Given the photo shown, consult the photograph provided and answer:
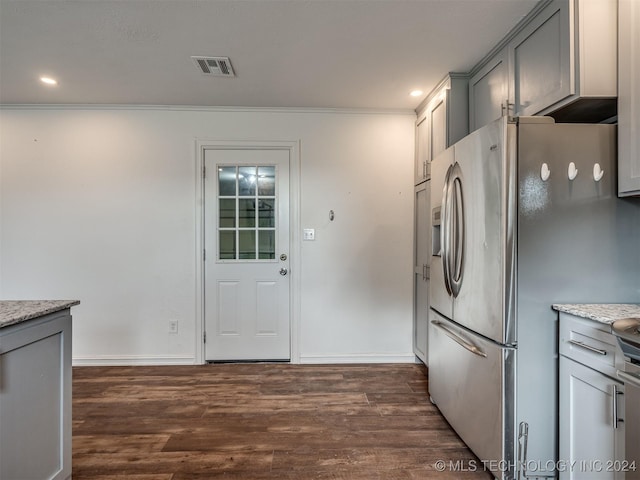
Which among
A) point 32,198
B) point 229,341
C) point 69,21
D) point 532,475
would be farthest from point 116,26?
point 532,475

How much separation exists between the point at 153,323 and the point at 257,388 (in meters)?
1.21

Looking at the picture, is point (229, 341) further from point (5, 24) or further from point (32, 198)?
point (5, 24)

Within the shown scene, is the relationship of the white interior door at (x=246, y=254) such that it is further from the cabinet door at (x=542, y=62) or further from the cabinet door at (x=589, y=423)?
the cabinet door at (x=589, y=423)

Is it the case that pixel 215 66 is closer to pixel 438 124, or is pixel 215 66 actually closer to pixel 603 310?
pixel 438 124

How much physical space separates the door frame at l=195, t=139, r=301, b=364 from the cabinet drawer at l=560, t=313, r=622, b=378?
208 cm

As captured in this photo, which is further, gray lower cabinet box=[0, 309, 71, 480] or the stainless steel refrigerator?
the stainless steel refrigerator

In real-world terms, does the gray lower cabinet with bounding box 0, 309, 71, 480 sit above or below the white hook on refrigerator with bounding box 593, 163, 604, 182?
below

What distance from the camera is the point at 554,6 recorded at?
1.58m

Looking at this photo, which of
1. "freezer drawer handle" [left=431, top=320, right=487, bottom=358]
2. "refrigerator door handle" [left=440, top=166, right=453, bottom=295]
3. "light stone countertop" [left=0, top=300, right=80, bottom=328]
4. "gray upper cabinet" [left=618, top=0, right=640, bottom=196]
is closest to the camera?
"light stone countertop" [left=0, top=300, right=80, bottom=328]

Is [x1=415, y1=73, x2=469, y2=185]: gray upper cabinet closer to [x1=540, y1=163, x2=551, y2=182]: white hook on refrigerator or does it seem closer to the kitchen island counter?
[x1=540, y1=163, x2=551, y2=182]: white hook on refrigerator

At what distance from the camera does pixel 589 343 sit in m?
1.33

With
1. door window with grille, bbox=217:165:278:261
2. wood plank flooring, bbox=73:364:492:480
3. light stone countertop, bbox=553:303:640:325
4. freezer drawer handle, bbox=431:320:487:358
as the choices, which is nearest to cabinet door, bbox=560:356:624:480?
light stone countertop, bbox=553:303:640:325

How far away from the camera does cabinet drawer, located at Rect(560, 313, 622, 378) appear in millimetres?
1239

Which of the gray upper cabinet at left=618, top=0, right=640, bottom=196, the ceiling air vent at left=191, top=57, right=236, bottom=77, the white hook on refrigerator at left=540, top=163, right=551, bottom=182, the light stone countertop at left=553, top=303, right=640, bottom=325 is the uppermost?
the ceiling air vent at left=191, top=57, right=236, bottom=77
